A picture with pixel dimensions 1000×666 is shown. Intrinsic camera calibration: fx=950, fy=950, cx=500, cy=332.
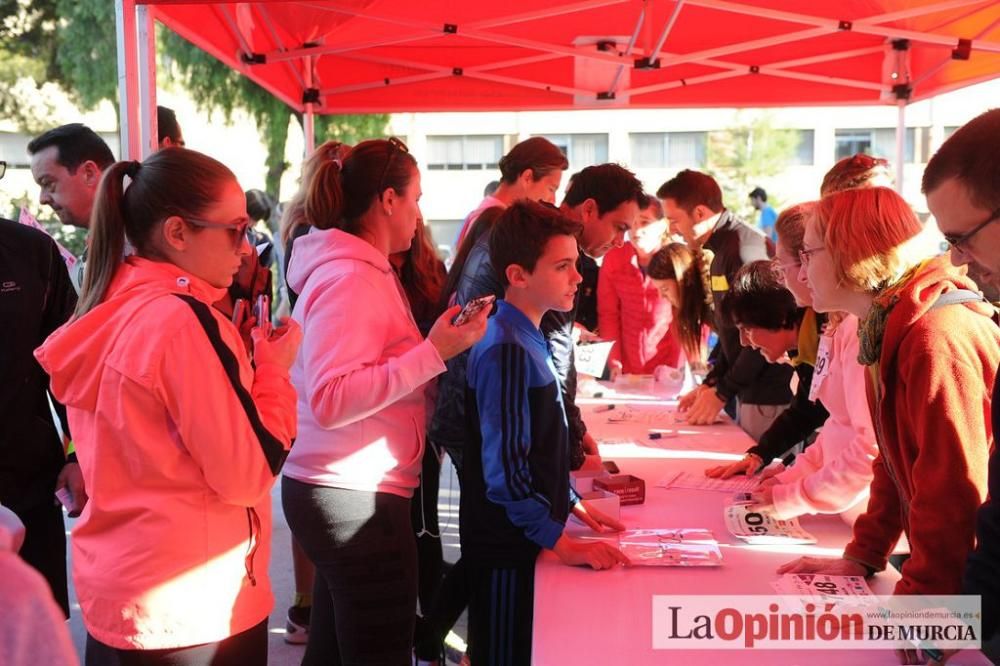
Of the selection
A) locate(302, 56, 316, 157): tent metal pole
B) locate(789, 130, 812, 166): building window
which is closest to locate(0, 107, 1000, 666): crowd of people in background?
locate(302, 56, 316, 157): tent metal pole

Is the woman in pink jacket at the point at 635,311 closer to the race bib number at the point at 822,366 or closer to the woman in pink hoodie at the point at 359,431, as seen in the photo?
the race bib number at the point at 822,366

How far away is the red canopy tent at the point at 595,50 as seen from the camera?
441cm

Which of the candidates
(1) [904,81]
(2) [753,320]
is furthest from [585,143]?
(2) [753,320]

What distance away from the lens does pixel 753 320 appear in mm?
2785

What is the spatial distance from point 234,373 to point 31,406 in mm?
1072

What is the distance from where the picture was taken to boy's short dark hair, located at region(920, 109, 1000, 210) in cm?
119

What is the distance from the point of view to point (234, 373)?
1.44 m

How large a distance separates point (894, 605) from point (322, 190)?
1.40 m

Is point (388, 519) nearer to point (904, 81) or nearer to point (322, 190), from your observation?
point (322, 190)

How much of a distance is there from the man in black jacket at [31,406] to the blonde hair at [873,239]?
5.63 feet

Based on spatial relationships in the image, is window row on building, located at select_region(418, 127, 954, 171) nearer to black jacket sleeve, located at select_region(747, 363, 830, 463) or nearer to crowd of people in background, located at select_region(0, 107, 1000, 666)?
black jacket sleeve, located at select_region(747, 363, 830, 463)

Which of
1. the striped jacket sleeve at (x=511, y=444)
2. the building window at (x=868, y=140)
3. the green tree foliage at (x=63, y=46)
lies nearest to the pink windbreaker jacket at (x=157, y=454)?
the striped jacket sleeve at (x=511, y=444)

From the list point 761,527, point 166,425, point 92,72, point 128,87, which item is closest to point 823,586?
point 761,527

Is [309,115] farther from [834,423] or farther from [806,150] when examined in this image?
[806,150]
